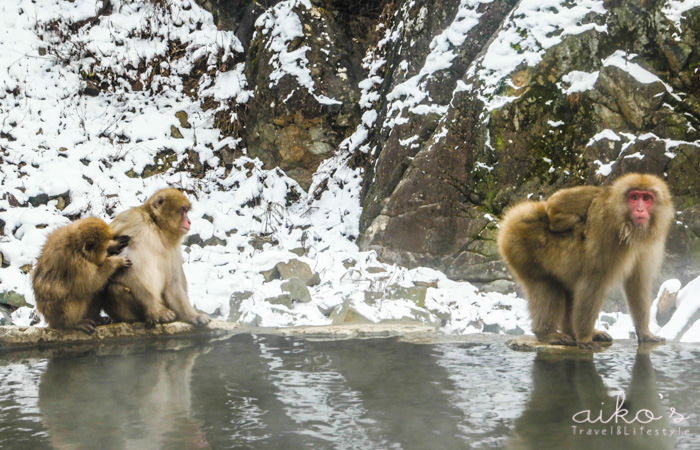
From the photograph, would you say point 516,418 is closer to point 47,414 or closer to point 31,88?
point 47,414

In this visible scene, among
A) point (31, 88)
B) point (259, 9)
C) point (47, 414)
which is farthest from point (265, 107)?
point (47, 414)

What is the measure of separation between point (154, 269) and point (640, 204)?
10.4 ft

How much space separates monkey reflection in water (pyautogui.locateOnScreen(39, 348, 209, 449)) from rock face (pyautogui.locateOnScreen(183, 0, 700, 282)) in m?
3.97

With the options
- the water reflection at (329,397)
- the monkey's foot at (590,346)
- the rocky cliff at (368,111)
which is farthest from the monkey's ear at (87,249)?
the rocky cliff at (368,111)

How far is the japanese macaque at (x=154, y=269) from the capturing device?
4.93 m

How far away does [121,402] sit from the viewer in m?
3.09

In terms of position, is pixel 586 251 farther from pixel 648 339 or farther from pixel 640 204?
pixel 648 339

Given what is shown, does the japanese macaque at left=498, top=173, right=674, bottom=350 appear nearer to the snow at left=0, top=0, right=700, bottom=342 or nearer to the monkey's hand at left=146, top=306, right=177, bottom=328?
the snow at left=0, top=0, right=700, bottom=342

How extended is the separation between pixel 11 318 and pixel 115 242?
111 inches

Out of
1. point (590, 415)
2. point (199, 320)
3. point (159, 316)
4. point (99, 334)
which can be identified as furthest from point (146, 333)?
point (590, 415)

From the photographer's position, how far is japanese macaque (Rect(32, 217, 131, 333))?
472 cm

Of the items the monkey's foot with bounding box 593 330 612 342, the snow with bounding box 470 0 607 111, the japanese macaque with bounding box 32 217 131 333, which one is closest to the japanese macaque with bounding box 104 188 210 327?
the japanese macaque with bounding box 32 217 131 333

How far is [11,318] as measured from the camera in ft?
23.0

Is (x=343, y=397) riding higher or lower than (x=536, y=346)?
lower
